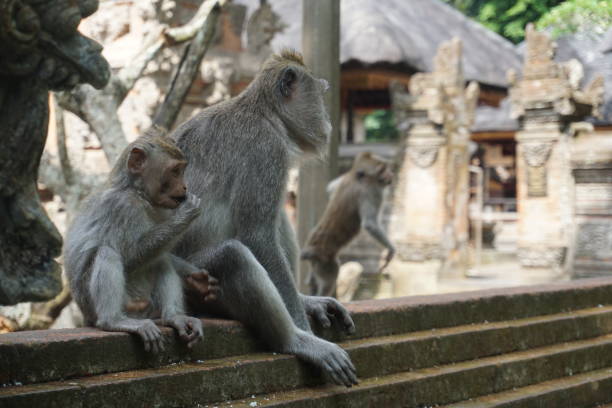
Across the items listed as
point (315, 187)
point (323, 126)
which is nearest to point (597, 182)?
point (315, 187)

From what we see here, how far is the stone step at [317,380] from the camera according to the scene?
285 cm

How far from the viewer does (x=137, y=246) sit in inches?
127

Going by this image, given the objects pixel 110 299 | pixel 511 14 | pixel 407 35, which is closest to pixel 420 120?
pixel 407 35

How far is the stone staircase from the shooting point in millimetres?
2894

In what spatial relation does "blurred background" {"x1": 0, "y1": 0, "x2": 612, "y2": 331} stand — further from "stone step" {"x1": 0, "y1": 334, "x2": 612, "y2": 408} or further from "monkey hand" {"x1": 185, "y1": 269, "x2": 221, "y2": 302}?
"stone step" {"x1": 0, "y1": 334, "x2": 612, "y2": 408}

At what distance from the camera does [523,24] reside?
87.8ft

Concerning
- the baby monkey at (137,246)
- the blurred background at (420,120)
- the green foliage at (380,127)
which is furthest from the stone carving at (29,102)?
the green foliage at (380,127)

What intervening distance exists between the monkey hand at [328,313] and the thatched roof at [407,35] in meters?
12.3

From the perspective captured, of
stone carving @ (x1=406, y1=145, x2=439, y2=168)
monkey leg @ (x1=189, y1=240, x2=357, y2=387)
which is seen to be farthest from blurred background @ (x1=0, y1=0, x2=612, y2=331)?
→ monkey leg @ (x1=189, y1=240, x2=357, y2=387)

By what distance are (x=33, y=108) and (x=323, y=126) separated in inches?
50.5

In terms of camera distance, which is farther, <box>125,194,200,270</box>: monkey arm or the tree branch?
the tree branch

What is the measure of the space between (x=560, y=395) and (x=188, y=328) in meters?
2.07

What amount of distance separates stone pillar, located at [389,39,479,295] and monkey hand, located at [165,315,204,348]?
30.4 ft

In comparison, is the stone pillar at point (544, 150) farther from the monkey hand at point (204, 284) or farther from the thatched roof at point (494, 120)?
the monkey hand at point (204, 284)
